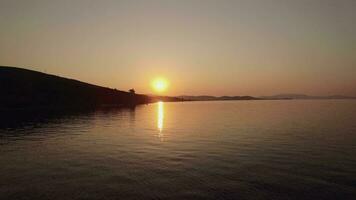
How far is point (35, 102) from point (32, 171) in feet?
591

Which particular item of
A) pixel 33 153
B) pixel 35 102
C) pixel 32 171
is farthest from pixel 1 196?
pixel 35 102

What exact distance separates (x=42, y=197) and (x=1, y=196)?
11.5ft

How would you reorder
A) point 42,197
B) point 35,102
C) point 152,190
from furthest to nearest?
point 35,102
point 152,190
point 42,197

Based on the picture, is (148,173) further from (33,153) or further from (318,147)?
(318,147)

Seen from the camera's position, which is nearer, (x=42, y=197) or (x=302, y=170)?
(x=42, y=197)

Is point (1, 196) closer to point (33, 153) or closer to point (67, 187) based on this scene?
point (67, 187)

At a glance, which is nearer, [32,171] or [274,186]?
[274,186]

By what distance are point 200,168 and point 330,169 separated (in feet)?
47.5

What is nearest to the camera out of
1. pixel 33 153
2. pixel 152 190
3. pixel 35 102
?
pixel 152 190

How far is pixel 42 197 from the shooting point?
847 inches

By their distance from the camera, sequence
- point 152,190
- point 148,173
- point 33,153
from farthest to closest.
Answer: point 33,153 < point 148,173 < point 152,190

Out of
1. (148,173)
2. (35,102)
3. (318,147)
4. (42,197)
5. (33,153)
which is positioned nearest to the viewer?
(42,197)

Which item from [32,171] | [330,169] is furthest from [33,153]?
[330,169]

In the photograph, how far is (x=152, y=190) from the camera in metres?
23.1
